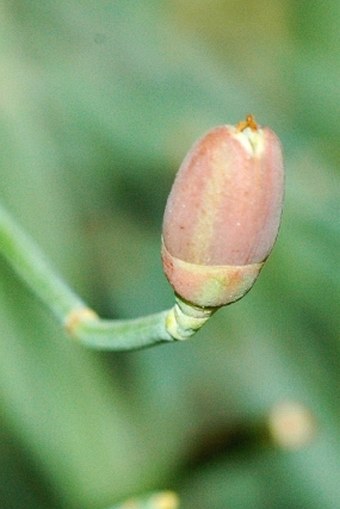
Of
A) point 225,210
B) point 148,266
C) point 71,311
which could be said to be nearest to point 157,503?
point 71,311

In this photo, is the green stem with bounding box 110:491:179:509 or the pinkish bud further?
the green stem with bounding box 110:491:179:509

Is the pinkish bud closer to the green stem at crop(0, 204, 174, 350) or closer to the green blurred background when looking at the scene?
the green stem at crop(0, 204, 174, 350)

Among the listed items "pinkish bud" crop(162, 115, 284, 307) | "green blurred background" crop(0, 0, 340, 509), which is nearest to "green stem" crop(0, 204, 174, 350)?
"pinkish bud" crop(162, 115, 284, 307)

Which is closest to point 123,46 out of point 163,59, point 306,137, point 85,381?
point 163,59

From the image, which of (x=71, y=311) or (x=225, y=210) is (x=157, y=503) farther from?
(x=225, y=210)

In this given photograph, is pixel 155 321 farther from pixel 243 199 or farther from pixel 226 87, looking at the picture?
pixel 226 87
